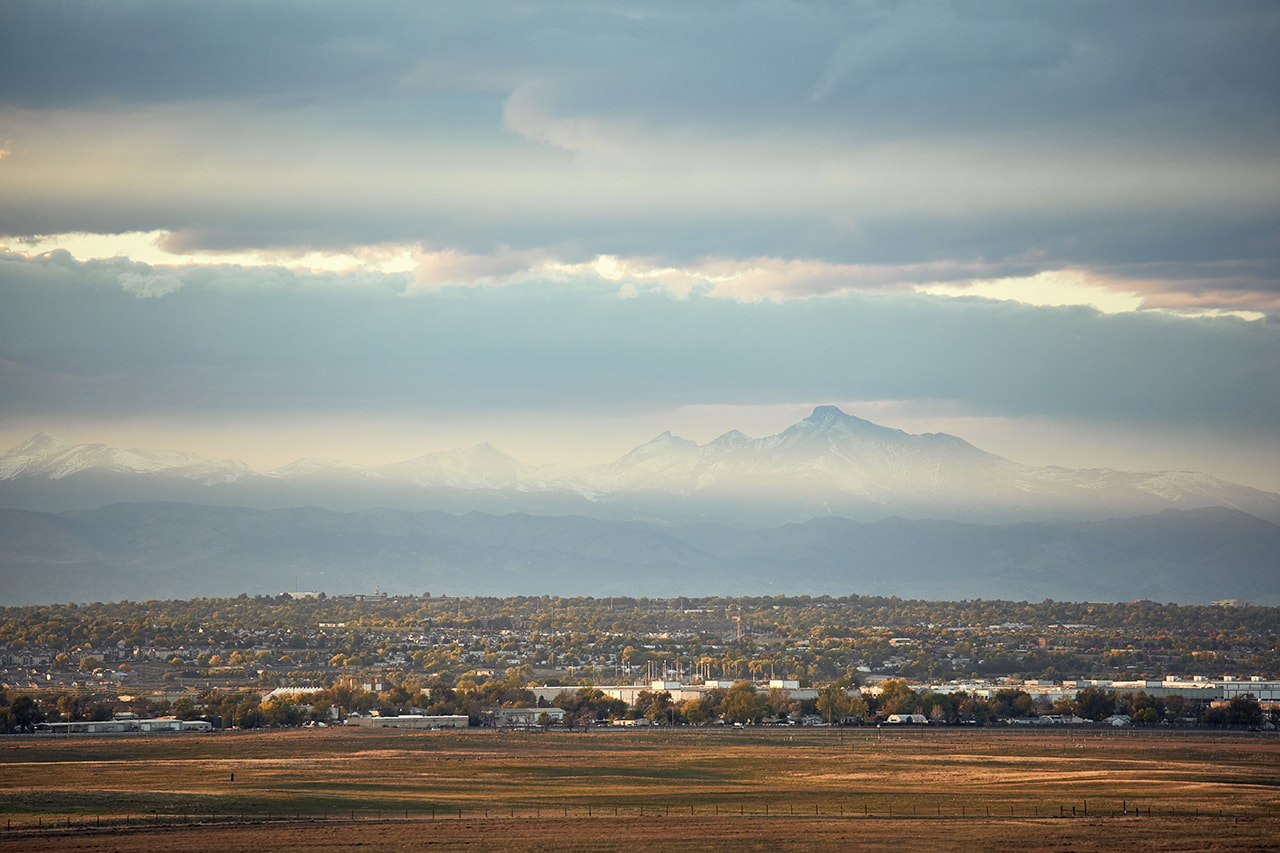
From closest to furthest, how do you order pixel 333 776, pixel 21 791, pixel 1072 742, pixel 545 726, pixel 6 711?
pixel 21 791 → pixel 333 776 → pixel 1072 742 → pixel 6 711 → pixel 545 726

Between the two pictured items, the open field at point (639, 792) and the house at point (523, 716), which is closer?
the open field at point (639, 792)

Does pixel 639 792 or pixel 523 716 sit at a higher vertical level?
pixel 523 716

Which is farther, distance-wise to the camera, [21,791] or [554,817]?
[21,791]

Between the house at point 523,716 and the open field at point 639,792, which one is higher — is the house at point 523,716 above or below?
above

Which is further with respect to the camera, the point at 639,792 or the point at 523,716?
the point at 523,716

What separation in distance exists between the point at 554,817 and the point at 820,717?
3550 inches

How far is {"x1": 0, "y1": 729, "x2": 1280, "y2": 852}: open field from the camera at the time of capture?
80938 millimetres

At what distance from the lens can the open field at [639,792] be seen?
8094 centimetres

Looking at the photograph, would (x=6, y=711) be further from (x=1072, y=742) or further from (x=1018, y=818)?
(x=1018, y=818)

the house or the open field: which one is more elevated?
the house

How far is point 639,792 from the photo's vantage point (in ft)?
336

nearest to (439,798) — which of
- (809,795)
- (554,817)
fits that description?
(554,817)

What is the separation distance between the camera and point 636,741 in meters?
145

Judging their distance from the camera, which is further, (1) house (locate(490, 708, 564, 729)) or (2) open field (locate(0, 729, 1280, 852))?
(1) house (locate(490, 708, 564, 729))
